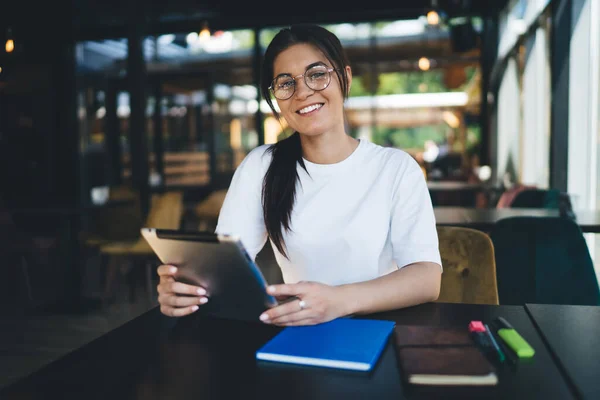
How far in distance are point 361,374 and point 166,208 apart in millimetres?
4939

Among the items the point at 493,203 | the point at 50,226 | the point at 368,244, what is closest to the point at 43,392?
the point at 368,244

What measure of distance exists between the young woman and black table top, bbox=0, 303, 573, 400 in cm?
47

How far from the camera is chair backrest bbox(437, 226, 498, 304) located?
205cm

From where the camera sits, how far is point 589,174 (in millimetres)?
5039

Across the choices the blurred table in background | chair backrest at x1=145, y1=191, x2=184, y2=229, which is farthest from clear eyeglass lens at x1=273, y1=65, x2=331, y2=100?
the blurred table in background

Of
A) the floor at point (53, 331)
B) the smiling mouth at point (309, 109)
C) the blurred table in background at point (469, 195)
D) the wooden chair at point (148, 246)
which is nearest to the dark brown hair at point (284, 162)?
the smiling mouth at point (309, 109)

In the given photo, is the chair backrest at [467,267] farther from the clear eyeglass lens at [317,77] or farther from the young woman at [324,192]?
the clear eyeglass lens at [317,77]

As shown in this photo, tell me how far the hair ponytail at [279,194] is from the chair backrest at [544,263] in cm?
106

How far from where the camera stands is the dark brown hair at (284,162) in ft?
5.94

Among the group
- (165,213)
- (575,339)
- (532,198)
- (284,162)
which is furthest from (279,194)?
(165,213)

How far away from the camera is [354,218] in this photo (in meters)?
1.77

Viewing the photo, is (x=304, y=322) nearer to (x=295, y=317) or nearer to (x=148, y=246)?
(x=295, y=317)

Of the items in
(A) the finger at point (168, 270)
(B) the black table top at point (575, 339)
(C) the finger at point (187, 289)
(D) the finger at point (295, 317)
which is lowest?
(B) the black table top at point (575, 339)

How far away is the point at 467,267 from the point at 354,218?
1.94 feet
